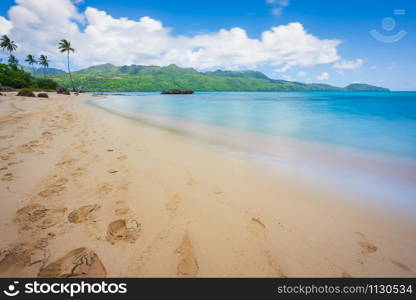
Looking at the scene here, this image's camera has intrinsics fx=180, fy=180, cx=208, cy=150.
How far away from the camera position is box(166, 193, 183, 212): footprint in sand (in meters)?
3.32

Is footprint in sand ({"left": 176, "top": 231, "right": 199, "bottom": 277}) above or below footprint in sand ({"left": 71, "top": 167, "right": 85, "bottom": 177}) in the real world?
below

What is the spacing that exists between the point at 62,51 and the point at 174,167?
3472 inches

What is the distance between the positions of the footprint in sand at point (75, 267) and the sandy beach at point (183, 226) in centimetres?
1

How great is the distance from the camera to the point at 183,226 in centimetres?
288

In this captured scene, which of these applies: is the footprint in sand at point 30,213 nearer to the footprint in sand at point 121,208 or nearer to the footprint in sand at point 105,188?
the footprint in sand at point 105,188

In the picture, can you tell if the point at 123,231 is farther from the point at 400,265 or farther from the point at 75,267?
the point at 400,265

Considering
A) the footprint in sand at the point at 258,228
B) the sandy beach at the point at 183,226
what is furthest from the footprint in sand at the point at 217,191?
the footprint in sand at the point at 258,228

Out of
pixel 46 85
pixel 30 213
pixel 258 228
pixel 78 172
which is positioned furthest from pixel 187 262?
pixel 46 85

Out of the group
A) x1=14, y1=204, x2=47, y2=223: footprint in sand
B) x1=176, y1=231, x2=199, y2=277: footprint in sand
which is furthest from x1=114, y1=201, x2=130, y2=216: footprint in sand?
x1=176, y1=231, x2=199, y2=277: footprint in sand

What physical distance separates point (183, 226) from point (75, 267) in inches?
55.2

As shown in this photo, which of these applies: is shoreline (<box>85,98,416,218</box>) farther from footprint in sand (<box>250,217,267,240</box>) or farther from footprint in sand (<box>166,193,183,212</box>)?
footprint in sand (<box>166,193,183,212</box>)

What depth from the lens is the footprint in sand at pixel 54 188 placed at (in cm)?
355

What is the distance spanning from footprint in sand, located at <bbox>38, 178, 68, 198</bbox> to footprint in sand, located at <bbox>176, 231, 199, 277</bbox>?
2.98 m

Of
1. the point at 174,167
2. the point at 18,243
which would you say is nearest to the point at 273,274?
the point at 18,243
